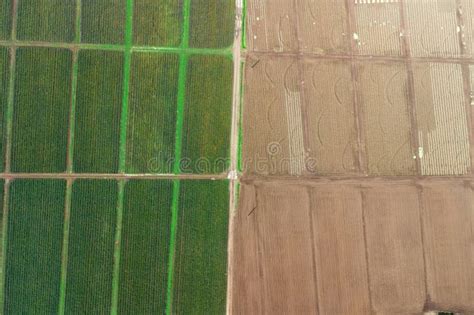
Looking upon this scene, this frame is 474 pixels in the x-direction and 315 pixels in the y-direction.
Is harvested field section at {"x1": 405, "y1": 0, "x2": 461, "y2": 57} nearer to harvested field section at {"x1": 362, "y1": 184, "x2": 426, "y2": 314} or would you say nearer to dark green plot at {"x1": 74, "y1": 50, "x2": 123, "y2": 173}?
harvested field section at {"x1": 362, "y1": 184, "x2": 426, "y2": 314}

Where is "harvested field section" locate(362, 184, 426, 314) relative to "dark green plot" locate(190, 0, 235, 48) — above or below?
below

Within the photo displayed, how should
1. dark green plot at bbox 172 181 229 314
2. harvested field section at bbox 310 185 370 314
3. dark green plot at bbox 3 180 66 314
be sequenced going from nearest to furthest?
dark green plot at bbox 3 180 66 314 → dark green plot at bbox 172 181 229 314 → harvested field section at bbox 310 185 370 314

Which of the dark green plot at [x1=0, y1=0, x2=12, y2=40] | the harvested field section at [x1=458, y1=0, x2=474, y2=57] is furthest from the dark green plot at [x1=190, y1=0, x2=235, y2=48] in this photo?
the harvested field section at [x1=458, y1=0, x2=474, y2=57]

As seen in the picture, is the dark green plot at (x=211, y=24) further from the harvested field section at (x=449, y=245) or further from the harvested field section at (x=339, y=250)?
the harvested field section at (x=449, y=245)

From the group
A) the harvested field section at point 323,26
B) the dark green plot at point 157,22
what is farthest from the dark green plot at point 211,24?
the harvested field section at point 323,26

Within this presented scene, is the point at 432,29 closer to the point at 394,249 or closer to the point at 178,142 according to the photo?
the point at 394,249

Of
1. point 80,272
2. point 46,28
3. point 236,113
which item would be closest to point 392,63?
point 236,113

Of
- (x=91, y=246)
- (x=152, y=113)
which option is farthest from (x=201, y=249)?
(x=152, y=113)

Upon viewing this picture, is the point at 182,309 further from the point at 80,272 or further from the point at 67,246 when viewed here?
the point at 67,246
